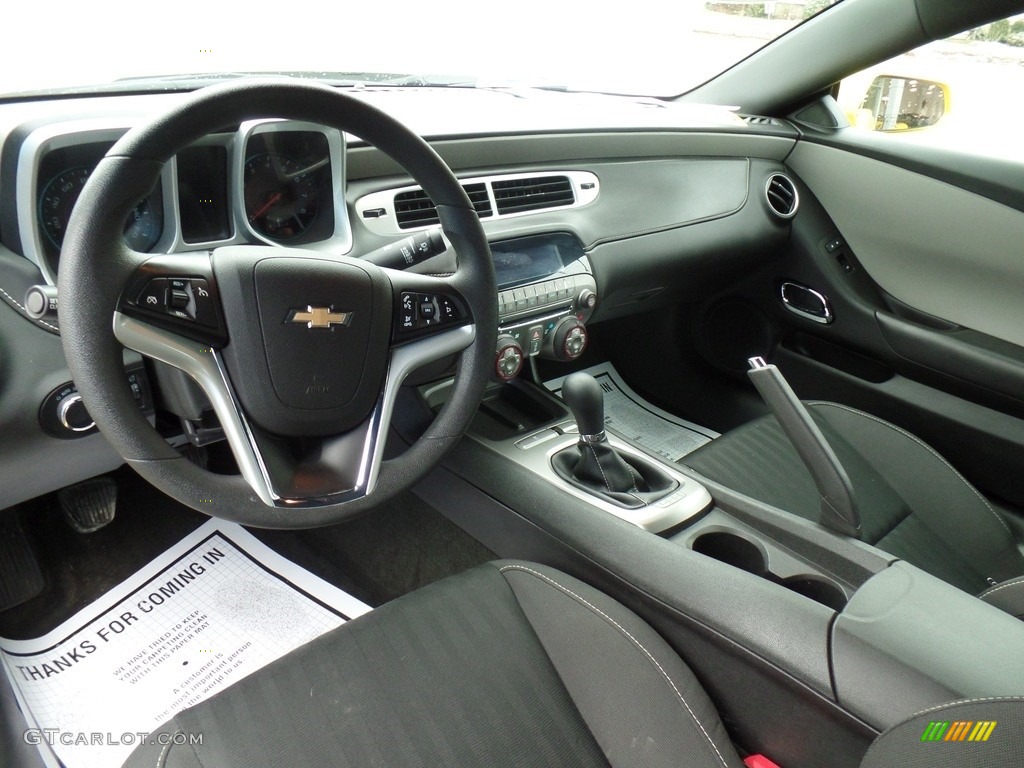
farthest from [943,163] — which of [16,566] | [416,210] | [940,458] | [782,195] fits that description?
[16,566]

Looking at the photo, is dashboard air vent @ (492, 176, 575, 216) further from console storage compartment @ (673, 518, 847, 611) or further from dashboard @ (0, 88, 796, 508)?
console storage compartment @ (673, 518, 847, 611)

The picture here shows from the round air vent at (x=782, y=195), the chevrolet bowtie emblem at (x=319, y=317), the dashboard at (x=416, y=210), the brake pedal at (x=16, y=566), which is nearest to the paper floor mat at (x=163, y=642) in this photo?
the brake pedal at (x=16, y=566)

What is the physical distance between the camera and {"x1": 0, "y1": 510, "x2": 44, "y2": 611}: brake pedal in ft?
4.62

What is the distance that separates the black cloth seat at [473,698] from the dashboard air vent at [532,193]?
2.29 feet

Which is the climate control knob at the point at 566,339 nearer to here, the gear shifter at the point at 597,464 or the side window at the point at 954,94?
the gear shifter at the point at 597,464

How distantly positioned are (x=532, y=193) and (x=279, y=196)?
1.71 feet

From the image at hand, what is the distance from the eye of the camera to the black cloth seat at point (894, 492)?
4.21 feet

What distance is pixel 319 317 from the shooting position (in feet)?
2.87

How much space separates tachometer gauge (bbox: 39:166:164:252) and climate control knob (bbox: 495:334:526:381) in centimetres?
53

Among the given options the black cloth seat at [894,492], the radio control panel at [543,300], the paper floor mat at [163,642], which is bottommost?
the paper floor mat at [163,642]

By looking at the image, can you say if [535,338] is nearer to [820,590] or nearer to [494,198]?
[494,198]

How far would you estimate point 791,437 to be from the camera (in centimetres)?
112

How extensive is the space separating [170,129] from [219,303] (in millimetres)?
177

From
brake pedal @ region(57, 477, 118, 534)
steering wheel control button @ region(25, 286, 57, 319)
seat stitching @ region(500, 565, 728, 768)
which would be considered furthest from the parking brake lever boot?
brake pedal @ region(57, 477, 118, 534)
